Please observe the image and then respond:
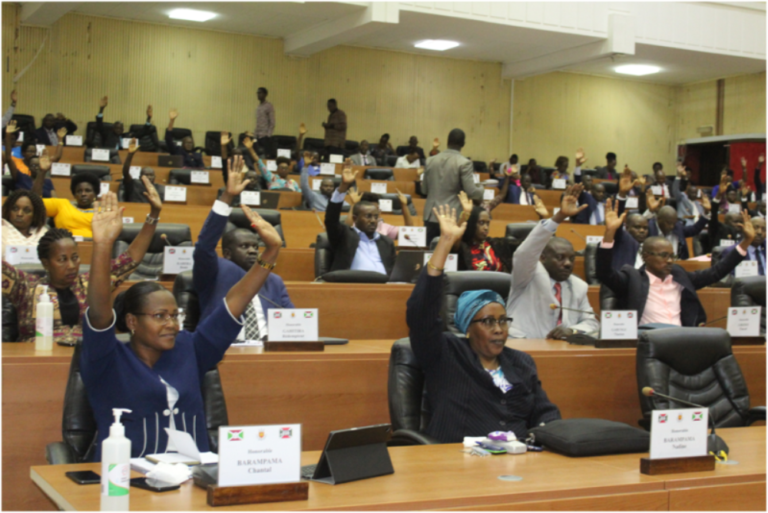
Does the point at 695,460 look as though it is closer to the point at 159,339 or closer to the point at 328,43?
the point at 159,339

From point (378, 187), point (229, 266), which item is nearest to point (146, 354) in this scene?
point (229, 266)

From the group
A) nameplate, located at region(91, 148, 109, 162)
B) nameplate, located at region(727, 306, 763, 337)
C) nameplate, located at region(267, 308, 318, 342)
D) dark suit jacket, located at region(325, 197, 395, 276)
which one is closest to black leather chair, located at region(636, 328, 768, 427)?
nameplate, located at region(727, 306, 763, 337)

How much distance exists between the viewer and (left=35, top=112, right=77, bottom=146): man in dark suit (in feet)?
32.9

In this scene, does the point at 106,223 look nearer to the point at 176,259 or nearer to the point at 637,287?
the point at 176,259

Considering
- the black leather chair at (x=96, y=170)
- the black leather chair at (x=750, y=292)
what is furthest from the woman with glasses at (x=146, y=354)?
the black leather chair at (x=96, y=170)

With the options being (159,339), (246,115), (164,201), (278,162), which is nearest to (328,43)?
(246,115)

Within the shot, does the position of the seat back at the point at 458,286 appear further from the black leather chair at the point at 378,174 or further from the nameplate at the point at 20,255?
the black leather chair at the point at 378,174

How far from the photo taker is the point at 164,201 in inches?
277

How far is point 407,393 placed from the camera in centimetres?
259

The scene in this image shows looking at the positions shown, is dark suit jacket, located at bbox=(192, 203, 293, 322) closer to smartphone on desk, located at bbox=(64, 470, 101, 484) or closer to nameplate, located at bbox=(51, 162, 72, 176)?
smartphone on desk, located at bbox=(64, 470, 101, 484)

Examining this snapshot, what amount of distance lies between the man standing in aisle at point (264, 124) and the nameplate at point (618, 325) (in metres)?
8.36

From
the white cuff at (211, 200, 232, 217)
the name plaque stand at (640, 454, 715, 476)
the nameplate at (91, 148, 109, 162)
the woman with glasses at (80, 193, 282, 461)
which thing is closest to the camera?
the name plaque stand at (640, 454, 715, 476)

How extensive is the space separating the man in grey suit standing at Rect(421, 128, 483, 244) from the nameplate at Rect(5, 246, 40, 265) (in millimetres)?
2835

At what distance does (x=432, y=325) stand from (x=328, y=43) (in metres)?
9.65
